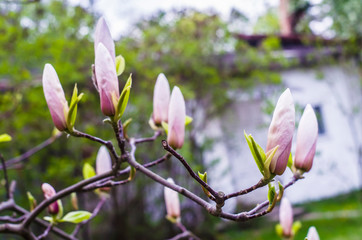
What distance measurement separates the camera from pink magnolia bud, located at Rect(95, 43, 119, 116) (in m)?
0.58

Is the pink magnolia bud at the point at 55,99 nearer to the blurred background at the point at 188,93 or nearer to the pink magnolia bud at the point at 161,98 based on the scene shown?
the pink magnolia bud at the point at 161,98

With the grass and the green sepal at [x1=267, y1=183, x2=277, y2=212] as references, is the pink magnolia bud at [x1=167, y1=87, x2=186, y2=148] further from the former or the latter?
the grass

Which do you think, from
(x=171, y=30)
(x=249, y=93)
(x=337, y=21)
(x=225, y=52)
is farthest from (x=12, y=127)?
(x=337, y=21)

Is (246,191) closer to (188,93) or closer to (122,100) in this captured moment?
(122,100)

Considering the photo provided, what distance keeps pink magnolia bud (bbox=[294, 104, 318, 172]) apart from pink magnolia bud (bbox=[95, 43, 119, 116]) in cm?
31

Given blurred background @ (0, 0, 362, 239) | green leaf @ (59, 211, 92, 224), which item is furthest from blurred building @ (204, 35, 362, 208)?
green leaf @ (59, 211, 92, 224)

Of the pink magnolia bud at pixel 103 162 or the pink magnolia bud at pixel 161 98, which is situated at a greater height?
the pink magnolia bud at pixel 161 98

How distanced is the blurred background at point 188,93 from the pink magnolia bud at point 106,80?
164cm

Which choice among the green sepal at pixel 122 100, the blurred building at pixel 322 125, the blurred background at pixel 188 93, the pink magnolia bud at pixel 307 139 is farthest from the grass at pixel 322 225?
the green sepal at pixel 122 100

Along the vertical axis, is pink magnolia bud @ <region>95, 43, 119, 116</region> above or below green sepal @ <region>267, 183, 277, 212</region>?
above

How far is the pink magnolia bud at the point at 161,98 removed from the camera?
789mm

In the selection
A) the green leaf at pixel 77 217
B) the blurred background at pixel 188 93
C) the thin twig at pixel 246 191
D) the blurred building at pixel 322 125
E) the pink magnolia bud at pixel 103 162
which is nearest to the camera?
the thin twig at pixel 246 191

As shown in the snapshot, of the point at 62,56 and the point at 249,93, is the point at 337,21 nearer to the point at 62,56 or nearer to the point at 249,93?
the point at 249,93

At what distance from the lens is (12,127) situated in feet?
12.5
